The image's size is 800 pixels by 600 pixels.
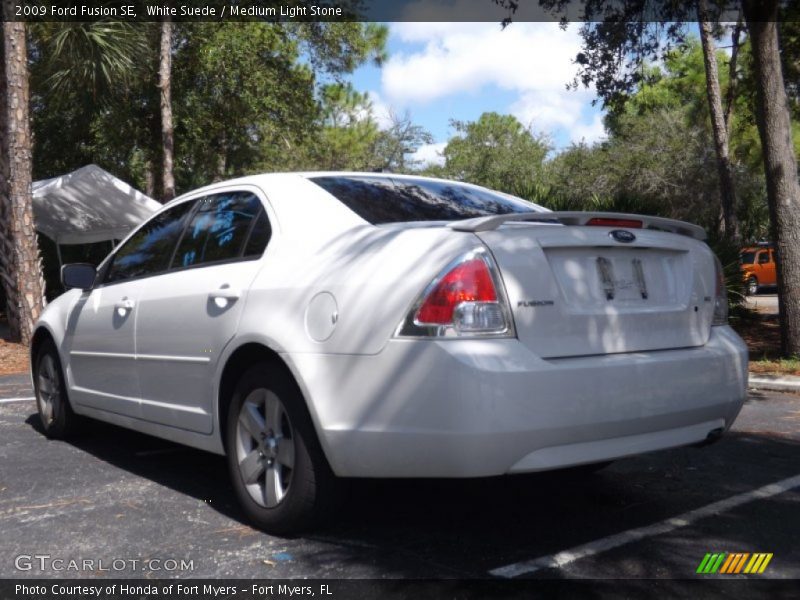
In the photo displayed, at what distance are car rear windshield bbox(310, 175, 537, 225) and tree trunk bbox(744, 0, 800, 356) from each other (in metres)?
5.60

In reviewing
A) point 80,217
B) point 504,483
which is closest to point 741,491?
point 504,483

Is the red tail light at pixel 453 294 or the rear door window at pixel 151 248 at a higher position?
the rear door window at pixel 151 248

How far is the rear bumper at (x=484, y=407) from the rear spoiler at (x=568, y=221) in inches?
19.2

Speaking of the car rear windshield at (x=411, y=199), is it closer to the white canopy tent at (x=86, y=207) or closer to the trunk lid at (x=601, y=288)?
the trunk lid at (x=601, y=288)

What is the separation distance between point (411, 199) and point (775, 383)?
5.31 m

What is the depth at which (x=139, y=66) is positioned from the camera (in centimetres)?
1488

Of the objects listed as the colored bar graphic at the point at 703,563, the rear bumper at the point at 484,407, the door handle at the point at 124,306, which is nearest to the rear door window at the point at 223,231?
the door handle at the point at 124,306

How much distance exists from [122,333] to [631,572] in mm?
2999

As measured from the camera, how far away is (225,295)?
4.00 metres

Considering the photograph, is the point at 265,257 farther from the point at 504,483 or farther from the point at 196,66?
the point at 196,66

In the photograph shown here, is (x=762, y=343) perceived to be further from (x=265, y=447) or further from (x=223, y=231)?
→ (x=265, y=447)

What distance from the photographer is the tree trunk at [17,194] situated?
11.9m

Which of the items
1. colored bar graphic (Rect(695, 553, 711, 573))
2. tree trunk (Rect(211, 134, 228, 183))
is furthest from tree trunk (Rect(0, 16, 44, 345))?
tree trunk (Rect(211, 134, 228, 183))

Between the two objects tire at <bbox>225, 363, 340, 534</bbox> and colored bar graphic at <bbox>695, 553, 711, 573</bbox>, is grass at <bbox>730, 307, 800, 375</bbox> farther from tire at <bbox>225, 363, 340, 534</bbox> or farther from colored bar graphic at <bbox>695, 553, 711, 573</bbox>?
tire at <bbox>225, 363, 340, 534</bbox>
